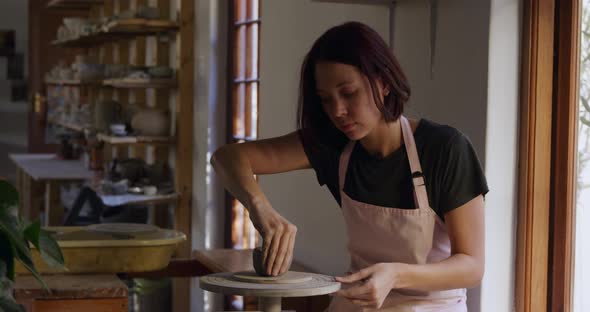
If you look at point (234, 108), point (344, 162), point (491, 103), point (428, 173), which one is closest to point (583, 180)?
point (491, 103)

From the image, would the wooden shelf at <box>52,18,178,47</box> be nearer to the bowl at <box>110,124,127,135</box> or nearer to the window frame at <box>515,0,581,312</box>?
the bowl at <box>110,124,127,135</box>

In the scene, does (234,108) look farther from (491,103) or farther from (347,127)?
(347,127)

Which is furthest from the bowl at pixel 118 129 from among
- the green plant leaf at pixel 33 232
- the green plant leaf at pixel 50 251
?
the green plant leaf at pixel 33 232

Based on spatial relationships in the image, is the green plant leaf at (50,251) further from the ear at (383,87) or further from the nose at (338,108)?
the ear at (383,87)

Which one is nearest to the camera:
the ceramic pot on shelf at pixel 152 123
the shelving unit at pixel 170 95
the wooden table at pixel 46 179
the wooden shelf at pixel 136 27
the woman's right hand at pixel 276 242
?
the woman's right hand at pixel 276 242

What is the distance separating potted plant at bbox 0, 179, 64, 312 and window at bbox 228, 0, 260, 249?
3051 mm

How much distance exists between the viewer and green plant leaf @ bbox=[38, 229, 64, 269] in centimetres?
131

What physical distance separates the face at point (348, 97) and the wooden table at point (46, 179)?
4.47 meters

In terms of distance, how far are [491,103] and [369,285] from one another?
81 cm

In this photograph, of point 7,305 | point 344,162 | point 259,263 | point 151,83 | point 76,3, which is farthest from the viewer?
point 76,3

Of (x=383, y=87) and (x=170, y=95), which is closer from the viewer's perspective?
(x=383, y=87)

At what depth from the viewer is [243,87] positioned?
4656 mm

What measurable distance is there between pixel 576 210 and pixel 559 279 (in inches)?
7.5

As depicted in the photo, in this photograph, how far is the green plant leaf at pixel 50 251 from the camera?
1.31 metres
